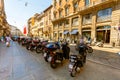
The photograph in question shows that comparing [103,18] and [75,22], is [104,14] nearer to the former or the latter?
[103,18]

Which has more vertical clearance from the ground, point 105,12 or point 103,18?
point 105,12

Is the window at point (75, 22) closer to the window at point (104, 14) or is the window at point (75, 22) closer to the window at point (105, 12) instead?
the window at point (104, 14)

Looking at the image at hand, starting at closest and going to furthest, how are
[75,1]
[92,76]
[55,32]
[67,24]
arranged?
[92,76] → [75,1] → [67,24] → [55,32]

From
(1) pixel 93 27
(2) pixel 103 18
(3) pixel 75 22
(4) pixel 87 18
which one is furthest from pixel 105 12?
(3) pixel 75 22

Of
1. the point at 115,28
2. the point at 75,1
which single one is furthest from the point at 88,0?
the point at 115,28

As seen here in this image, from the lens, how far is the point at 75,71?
5.58 metres

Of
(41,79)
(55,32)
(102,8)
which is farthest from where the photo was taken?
(55,32)

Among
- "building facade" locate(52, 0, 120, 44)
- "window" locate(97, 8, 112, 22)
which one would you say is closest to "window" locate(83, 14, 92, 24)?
"building facade" locate(52, 0, 120, 44)

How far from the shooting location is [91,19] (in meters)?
22.6

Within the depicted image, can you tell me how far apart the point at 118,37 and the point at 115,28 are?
1.34 meters

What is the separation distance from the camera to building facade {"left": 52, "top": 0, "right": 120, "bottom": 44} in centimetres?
1795

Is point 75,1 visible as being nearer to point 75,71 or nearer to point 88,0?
point 88,0

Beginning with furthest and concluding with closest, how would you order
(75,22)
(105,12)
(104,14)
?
(75,22)
(104,14)
(105,12)

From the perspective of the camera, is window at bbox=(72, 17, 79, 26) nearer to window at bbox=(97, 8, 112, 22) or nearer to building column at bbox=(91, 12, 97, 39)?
building column at bbox=(91, 12, 97, 39)
